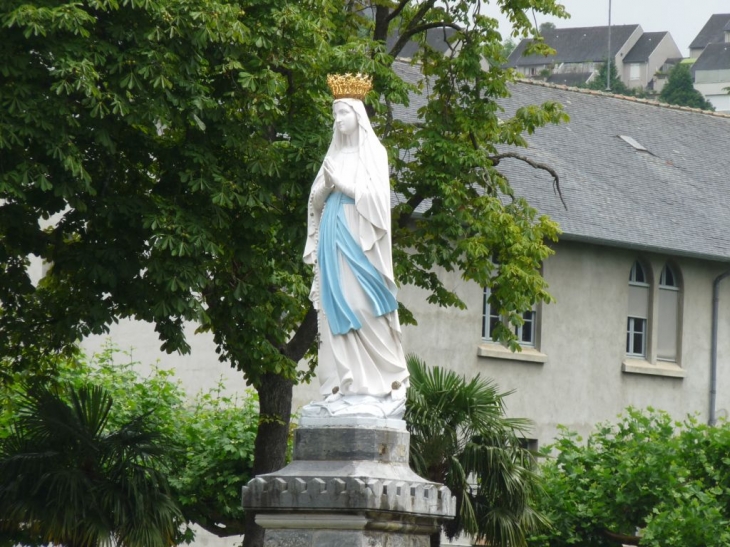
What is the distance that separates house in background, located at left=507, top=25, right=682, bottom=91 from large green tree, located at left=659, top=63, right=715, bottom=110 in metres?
18.6

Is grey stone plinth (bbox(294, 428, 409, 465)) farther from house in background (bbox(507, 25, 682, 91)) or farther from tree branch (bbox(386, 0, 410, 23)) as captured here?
house in background (bbox(507, 25, 682, 91))

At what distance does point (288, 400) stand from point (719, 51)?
382 feet

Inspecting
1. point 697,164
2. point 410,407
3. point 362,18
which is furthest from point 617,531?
point 697,164

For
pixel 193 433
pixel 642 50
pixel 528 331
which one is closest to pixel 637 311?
pixel 528 331

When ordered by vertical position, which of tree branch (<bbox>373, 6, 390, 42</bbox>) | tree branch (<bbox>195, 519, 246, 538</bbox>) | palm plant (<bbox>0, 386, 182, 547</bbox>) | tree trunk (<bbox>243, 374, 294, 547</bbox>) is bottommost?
tree branch (<bbox>195, 519, 246, 538</bbox>)

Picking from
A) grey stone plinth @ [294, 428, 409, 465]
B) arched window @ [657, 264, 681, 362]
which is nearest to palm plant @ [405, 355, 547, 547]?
grey stone plinth @ [294, 428, 409, 465]

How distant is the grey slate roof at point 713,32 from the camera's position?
150m

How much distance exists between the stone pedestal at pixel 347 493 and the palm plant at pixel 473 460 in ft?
25.5

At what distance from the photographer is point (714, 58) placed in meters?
136

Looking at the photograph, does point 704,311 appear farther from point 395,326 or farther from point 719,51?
point 719,51

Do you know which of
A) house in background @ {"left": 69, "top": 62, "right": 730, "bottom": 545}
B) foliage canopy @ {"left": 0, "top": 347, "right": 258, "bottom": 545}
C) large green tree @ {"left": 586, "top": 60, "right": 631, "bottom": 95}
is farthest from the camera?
large green tree @ {"left": 586, "top": 60, "right": 631, "bottom": 95}

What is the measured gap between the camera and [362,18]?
1023 inches

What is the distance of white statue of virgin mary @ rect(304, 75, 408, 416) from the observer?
14297 millimetres

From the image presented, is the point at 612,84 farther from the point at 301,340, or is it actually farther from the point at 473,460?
the point at 473,460
